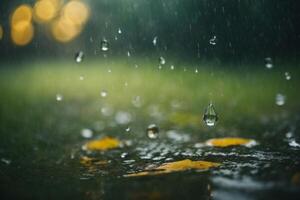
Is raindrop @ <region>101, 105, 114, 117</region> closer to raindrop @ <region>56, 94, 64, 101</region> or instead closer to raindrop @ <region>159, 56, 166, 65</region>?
raindrop @ <region>56, 94, 64, 101</region>

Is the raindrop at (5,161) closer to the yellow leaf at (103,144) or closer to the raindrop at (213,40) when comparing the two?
the yellow leaf at (103,144)

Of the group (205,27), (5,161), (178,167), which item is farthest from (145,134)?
(205,27)

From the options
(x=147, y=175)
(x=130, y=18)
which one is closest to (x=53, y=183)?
(x=147, y=175)

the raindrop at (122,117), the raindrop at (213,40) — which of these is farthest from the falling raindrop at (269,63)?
the raindrop at (122,117)

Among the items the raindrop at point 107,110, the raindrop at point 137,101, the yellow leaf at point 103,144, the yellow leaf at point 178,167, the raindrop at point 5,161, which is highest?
the raindrop at point 137,101

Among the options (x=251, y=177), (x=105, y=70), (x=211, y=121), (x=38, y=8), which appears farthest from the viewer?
(x=38, y=8)

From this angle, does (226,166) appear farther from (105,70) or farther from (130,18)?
(105,70)

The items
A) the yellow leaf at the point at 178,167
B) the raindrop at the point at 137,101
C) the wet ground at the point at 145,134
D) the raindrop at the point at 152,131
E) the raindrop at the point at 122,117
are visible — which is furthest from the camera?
the raindrop at the point at 137,101
